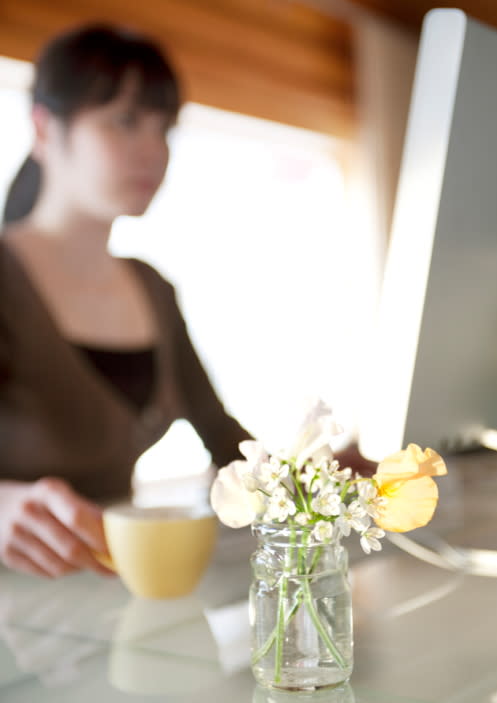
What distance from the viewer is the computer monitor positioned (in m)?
0.63

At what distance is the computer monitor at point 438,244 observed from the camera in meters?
0.63

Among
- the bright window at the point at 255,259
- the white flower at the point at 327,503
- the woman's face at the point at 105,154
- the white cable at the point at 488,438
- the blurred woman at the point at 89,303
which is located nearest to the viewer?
the white flower at the point at 327,503

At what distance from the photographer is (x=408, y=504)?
476 millimetres

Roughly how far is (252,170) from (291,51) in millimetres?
491

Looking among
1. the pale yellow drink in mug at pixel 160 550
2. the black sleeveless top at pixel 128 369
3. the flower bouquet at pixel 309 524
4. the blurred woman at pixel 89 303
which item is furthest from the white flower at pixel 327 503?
the black sleeveless top at pixel 128 369

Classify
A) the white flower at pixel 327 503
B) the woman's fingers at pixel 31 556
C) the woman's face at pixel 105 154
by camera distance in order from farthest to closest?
the woman's face at pixel 105 154 → the woman's fingers at pixel 31 556 → the white flower at pixel 327 503

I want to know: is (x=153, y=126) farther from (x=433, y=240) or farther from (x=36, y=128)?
(x=433, y=240)

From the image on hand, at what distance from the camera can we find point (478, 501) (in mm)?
984

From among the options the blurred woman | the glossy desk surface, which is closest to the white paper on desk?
the glossy desk surface

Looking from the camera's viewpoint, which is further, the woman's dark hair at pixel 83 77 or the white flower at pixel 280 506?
the woman's dark hair at pixel 83 77

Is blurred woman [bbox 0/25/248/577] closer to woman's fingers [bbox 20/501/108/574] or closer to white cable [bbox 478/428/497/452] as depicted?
woman's fingers [bbox 20/501/108/574]

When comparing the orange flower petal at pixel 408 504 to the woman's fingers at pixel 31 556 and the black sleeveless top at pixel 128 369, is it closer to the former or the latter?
the woman's fingers at pixel 31 556

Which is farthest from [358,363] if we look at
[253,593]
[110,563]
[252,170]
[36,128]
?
[253,593]

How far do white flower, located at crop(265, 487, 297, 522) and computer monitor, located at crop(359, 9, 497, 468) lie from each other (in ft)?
0.65
